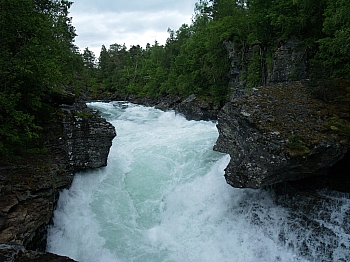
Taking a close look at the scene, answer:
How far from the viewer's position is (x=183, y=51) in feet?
116

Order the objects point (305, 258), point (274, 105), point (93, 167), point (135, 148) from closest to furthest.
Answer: point (305, 258)
point (274, 105)
point (93, 167)
point (135, 148)

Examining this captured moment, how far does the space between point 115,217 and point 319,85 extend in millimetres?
9104

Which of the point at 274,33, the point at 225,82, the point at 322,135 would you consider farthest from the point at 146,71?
the point at 322,135

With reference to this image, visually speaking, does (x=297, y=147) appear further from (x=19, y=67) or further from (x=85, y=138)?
(x=19, y=67)

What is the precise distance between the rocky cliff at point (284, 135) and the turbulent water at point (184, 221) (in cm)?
142

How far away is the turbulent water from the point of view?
717 cm

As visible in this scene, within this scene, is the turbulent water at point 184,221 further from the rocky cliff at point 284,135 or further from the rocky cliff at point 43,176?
the rocky cliff at point 284,135

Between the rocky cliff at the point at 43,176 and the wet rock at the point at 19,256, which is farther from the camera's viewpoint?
the rocky cliff at the point at 43,176

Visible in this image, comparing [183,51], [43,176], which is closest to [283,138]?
[43,176]

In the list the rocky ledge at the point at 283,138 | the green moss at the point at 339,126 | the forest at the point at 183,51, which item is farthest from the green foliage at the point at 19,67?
the green moss at the point at 339,126

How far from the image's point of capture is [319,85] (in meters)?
8.67

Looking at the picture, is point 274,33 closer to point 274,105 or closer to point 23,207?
point 274,105

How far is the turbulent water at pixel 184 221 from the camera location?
717cm

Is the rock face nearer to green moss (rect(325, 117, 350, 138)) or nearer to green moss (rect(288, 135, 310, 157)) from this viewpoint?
green moss (rect(288, 135, 310, 157))
